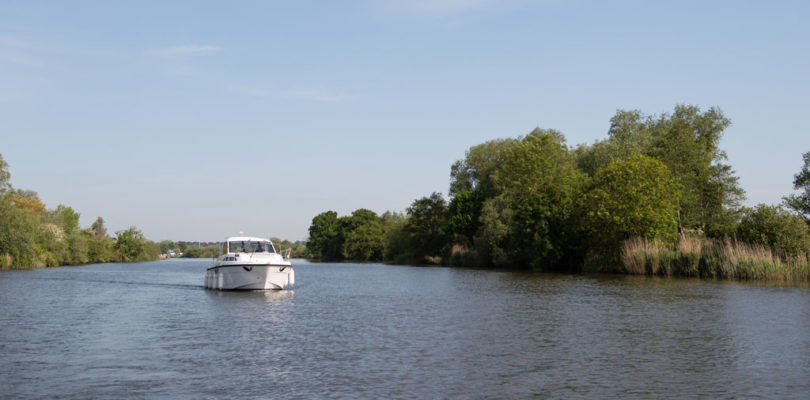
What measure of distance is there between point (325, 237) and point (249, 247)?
5369 inches

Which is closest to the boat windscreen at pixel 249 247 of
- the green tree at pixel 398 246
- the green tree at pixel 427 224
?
the green tree at pixel 427 224

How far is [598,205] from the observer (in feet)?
201

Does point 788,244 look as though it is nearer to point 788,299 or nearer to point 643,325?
point 788,299

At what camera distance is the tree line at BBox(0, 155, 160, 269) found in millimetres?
75312

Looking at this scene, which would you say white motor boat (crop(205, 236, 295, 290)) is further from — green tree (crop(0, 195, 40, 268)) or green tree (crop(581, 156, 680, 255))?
green tree (crop(0, 195, 40, 268))

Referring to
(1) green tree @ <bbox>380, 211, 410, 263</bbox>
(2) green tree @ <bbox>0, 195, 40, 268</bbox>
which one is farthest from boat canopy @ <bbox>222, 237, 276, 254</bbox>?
(1) green tree @ <bbox>380, 211, 410, 263</bbox>

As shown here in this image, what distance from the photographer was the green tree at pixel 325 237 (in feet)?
586

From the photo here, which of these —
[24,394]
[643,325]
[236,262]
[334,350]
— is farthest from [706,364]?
[236,262]

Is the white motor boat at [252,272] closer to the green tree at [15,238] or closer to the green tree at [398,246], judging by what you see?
the green tree at [15,238]

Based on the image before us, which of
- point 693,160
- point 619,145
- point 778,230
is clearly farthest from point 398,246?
point 778,230

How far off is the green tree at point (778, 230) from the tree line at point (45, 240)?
75.5m

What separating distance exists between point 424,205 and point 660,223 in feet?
195

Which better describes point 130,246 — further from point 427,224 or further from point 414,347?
point 414,347

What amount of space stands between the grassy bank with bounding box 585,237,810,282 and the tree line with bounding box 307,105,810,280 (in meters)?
0.67
